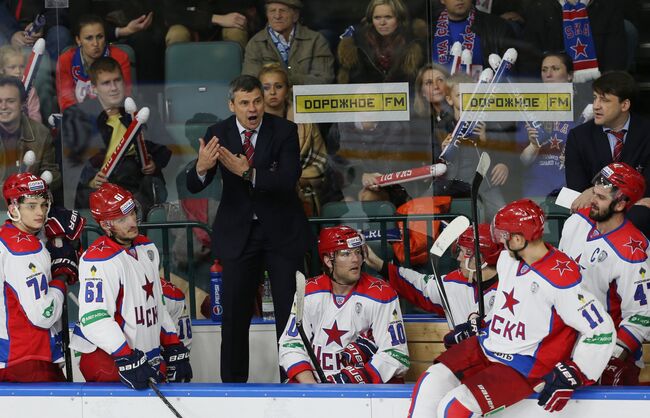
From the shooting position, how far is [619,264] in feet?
15.7

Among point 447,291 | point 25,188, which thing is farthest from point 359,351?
point 25,188

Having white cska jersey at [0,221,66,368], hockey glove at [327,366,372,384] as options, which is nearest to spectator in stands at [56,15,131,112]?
white cska jersey at [0,221,66,368]

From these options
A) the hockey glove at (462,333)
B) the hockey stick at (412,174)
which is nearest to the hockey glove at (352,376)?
the hockey glove at (462,333)

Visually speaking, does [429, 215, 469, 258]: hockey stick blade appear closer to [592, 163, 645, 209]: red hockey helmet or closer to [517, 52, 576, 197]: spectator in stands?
[592, 163, 645, 209]: red hockey helmet

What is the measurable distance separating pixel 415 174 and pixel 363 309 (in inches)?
60.6

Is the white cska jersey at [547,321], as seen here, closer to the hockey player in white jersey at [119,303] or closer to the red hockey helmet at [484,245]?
the red hockey helmet at [484,245]

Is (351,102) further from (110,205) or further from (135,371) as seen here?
(135,371)

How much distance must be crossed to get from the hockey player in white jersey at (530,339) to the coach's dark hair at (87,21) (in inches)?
121

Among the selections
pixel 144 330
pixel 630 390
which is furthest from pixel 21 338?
pixel 630 390

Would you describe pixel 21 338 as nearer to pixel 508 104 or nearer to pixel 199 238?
pixel 199 238

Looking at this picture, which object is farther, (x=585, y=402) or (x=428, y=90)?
(x=428, y=90)

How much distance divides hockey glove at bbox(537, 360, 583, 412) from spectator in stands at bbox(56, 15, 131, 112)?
3.30 meters

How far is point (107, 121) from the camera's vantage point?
6.61 m

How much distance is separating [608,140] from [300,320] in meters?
1.81
